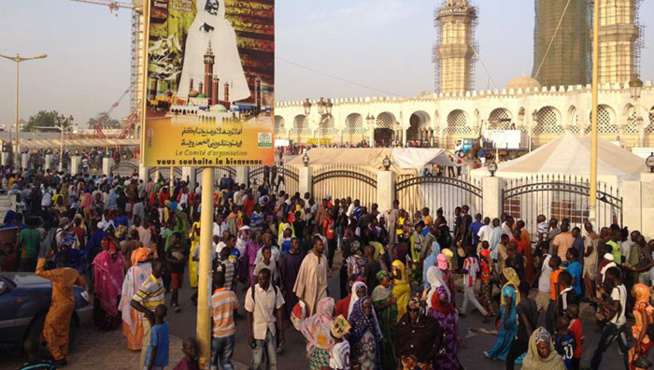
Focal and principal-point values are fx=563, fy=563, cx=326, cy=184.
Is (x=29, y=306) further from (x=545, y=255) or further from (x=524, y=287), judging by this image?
(x=545, y=255)

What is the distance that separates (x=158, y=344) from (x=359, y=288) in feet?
6.76

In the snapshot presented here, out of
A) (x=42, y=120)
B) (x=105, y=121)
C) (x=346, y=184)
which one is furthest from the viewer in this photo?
(x=105, y=121)

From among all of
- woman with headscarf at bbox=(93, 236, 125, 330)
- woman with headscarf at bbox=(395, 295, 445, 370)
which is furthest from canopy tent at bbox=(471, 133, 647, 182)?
woman with headscarf at bbox=(93, 236, 125, 330)

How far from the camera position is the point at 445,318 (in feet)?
19.6

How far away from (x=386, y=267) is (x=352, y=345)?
3149 millimetres

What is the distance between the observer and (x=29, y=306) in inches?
264

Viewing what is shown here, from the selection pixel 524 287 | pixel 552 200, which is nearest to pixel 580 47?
pixel 552 200

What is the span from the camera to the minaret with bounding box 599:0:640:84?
52.0 meters

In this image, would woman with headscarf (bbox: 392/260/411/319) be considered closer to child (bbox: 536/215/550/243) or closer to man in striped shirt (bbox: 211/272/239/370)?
man in striped shirt (bbox: 211/272/239/370)

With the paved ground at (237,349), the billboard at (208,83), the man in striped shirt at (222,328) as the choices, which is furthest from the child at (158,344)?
the billboard at (208,83)

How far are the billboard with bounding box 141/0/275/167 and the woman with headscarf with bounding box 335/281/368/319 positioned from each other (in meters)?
1.56

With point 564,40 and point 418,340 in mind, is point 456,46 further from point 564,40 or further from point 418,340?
point 418,340

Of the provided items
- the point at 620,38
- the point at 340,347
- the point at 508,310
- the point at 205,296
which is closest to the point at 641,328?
the point at 508,310

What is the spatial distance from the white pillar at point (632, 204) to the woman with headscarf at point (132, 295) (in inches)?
382
